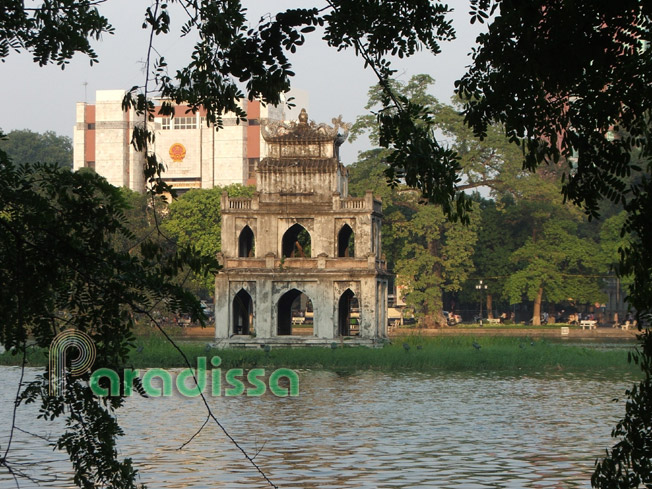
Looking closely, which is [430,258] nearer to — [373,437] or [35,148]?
[373,437]

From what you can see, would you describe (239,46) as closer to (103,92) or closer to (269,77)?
(269,77)

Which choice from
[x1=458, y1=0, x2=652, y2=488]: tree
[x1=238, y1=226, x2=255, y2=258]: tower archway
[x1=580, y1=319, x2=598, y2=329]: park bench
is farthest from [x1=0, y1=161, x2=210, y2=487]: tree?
[x1=580, y1=319, x2=598, y2=329]: park bench

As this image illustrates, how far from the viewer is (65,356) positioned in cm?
844

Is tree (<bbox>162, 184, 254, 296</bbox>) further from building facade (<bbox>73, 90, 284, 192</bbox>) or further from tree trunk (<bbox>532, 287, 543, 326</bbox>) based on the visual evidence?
building facade (<bbox>73, 90, 284, 192</bbox>)

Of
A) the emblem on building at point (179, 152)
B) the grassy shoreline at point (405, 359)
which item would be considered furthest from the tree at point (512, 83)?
the emblem on building at point (179, 152)

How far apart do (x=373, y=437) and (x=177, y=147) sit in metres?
84.0

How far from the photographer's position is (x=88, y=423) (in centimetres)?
835

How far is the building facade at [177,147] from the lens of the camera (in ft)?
332

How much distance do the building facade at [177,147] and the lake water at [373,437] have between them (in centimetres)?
7005

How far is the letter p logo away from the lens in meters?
8.30

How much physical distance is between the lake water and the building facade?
7005 centimetres

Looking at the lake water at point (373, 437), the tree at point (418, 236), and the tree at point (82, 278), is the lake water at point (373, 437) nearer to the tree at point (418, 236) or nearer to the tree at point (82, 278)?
the tree at point (82, 278)

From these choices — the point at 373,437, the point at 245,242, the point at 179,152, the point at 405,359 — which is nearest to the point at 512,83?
the point at 373,437

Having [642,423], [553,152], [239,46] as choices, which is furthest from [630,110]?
[239,46]
